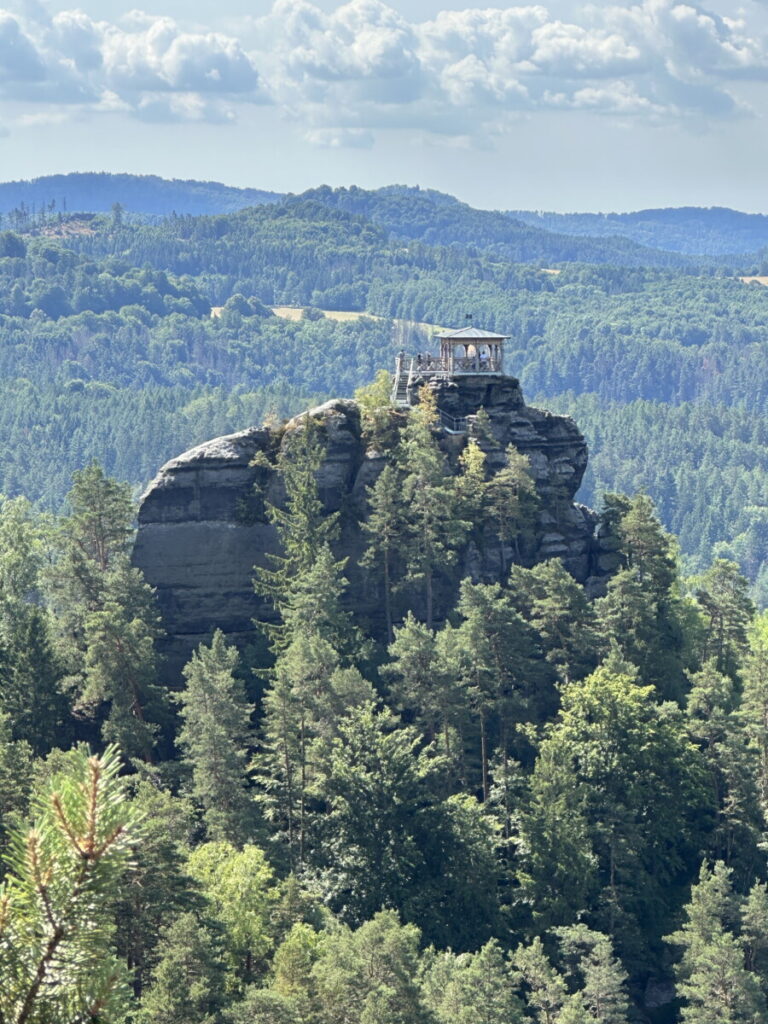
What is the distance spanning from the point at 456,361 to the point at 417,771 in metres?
23.9

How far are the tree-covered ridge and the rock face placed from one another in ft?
3.87

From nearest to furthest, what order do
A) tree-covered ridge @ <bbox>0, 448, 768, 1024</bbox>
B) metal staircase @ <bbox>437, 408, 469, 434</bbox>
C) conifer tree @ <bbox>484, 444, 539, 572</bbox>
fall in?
1. tree-covered ridge @ <bbox>0, 448, 768, 1024</bbox>
2. conifer tree @ <bbox>484, 444, 539, 572</bbox>
3. metal staircase @ <bbox>437, 408, 469, 434</bbox>

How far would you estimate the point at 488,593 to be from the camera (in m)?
68.2

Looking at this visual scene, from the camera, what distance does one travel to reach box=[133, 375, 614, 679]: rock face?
7519 cm

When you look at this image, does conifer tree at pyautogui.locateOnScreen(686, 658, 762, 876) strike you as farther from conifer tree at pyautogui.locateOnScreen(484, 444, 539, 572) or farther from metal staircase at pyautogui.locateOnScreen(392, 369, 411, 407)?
metal staircase at pyautogui.locateOnScreen(392, 369, 411, 407)

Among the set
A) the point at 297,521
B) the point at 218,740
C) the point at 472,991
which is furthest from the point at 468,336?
the point at 472,991

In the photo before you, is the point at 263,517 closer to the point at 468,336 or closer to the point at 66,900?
the point at 468,336

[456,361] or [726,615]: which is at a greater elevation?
[456,361]

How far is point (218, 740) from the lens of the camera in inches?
2416

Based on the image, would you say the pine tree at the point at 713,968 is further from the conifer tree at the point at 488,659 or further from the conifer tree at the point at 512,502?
the conifer tree at the point at 512,502

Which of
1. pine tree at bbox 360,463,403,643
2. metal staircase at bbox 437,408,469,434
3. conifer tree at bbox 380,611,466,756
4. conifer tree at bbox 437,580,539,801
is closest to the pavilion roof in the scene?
metal staircase at bbox 437,408,469,434

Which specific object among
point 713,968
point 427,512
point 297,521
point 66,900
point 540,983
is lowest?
point 540,983

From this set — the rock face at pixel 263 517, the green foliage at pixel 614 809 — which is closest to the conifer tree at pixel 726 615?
the rock face at pixel 263 517

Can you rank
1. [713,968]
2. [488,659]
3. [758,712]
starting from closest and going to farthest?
[713,968], [488,659], [758,712]
